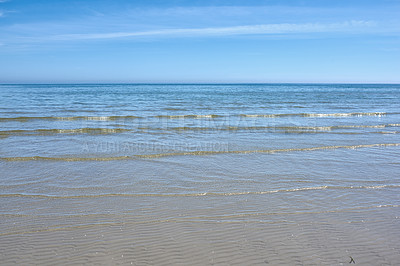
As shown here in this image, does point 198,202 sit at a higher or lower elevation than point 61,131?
lower

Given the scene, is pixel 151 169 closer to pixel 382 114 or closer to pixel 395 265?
pixel 395 265

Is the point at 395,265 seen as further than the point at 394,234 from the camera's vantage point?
No

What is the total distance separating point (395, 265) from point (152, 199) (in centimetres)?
397

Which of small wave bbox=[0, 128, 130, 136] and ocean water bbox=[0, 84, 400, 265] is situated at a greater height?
small wave bbox=[0, 128, 130, 136]

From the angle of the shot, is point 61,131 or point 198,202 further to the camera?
point 61,131

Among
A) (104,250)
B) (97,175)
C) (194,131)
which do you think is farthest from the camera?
(194,131)

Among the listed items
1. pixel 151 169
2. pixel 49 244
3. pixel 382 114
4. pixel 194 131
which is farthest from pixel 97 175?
pixel 382 114

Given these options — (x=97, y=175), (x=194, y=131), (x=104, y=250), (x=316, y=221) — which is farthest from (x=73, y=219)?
(x=194, y=131)

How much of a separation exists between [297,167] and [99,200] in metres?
5.06

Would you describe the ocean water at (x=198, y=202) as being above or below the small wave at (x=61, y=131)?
below

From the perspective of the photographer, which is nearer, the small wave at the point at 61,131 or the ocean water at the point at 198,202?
the ocean water at the point at 198,202

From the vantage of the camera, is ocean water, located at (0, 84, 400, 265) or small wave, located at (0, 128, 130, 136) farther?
small wave, located at (0, 128, 130, 136)

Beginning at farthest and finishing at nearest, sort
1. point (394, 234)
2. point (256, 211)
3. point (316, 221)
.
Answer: point (256, 211)
point (316, 221)
point (394, 234)

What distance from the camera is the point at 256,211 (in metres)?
5.49
